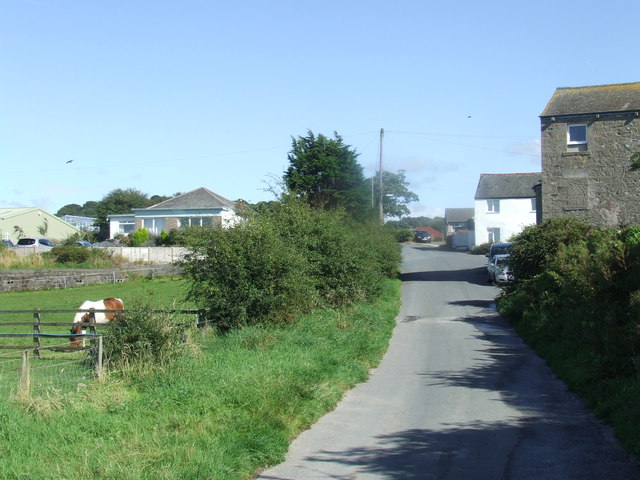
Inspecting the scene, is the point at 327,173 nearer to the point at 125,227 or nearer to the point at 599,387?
the point at 599,387

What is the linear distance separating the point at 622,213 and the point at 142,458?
2849cm

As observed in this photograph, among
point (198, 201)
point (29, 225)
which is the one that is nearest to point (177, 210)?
point (198, 201)

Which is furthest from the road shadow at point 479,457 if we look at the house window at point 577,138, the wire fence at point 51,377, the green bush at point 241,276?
the house window at point 577,138

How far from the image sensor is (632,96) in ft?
101

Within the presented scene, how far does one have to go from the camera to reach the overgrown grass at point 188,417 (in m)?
6.72

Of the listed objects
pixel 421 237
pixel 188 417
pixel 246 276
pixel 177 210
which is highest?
pixel 177 210

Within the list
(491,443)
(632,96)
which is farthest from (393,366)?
(632,96)

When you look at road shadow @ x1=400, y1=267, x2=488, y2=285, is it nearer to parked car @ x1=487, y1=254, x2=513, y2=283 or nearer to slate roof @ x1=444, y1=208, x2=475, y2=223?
parked car @ x1=487, y1=254, x2=513, y2=283

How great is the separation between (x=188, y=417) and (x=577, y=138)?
27.5 m

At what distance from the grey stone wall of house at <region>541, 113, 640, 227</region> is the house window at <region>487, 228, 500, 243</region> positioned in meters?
37.8

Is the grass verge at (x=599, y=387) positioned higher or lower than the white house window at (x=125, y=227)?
lower

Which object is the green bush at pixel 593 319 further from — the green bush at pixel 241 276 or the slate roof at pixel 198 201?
the slate roof at pixel 198 201

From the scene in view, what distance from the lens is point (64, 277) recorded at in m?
39.7

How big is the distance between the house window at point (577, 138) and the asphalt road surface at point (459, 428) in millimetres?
17890
